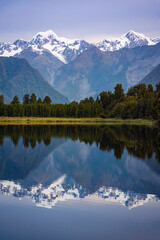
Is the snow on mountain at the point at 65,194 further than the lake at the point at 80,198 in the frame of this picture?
Yes

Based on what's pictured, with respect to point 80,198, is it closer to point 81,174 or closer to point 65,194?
point 65,194

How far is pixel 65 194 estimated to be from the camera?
25.8 meters

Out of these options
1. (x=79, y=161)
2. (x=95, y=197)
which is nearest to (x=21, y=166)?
(x=79, y=161)

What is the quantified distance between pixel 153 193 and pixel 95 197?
4.48 m

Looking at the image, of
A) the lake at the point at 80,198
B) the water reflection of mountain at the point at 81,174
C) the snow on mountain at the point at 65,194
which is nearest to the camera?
the lake at the point at 80,198

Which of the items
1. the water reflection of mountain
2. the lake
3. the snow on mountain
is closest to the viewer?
the lake

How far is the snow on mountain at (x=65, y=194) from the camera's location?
2372 centimetres

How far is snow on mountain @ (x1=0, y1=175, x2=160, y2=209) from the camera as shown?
934 inches

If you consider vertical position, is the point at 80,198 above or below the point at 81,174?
above

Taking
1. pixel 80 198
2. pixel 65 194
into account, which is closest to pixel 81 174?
pixel 65 194

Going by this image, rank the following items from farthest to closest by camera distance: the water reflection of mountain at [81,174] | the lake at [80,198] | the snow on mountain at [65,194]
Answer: the water reflection of mountain at [81,174] < the snow on mountain at [65,194] < the lake at [80,198]

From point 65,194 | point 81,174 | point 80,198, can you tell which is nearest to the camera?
point 80,198

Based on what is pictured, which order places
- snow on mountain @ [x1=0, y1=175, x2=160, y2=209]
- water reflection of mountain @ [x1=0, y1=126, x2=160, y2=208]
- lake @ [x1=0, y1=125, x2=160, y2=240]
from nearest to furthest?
lake @ [x1=0, y1=125, x2=160, y2=240]
snow on mountain @ [x1=0, y1=175, x2=160, y2=209]
water reflection of mountain @ [x1=0, y1=126, x2=160, y2=208]

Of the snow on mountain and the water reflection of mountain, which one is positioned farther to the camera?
the water reflection of mountain
